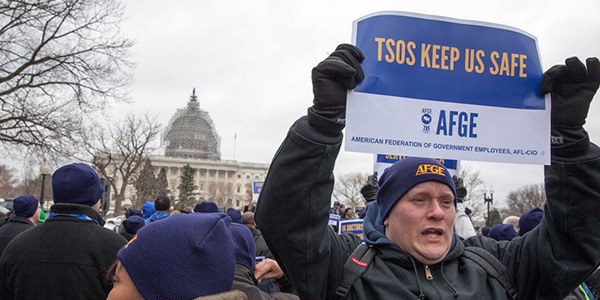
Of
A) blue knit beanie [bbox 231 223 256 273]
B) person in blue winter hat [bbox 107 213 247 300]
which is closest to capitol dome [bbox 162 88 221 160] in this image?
blue knit beanie [bbox 231 223 256 273]

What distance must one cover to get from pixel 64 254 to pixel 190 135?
109 m

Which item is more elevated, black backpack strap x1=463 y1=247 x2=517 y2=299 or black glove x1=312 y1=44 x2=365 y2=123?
black glove x1=312 y1=44 x2=365 y2=123

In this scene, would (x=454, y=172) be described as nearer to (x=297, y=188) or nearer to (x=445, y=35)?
(x=445, y=35)

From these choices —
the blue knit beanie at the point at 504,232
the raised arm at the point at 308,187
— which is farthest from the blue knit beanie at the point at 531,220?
the raised arm at the point at 308,187

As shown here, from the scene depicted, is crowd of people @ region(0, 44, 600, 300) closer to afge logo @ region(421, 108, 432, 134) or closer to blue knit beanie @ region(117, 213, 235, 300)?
blue knit beanie @ region(117, 213, 235, 300)

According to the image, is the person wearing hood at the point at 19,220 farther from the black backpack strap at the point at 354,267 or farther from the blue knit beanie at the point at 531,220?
the blue knit beanie at the point at 531,220

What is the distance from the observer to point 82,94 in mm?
18375

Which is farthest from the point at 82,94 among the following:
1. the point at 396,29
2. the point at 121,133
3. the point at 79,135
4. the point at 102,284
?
the point at 121,133

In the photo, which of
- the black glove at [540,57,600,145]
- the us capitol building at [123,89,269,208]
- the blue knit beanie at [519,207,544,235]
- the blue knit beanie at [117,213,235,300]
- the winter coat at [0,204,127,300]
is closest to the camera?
the blue knit beanie at [117,213,235,300]

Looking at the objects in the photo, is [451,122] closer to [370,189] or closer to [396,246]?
[396,246]

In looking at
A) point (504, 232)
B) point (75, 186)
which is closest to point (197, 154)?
point (504, 232)

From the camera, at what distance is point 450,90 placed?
309 centimetres

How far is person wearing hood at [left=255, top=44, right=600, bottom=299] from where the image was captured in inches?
91.2

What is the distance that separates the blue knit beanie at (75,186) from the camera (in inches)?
156
